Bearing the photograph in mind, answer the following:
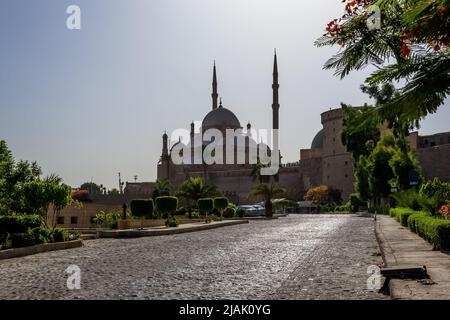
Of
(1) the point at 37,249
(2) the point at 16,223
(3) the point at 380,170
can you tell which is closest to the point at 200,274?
(1) the point at 37,249

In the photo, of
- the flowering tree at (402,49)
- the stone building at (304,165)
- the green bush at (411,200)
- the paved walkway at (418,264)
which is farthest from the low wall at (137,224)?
the stone building at (304,165)

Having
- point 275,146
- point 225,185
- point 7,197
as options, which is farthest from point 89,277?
point 225,185

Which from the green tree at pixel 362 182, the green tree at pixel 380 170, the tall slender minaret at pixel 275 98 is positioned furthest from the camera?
the tall slender minaret at pixel 275 98

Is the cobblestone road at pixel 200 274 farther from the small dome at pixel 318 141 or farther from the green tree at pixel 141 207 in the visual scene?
the small dome at pixel 318 141

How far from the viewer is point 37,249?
14.0m

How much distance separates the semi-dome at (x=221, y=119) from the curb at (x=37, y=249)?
81865 mm

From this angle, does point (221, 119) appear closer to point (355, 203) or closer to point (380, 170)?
point (355, 203)

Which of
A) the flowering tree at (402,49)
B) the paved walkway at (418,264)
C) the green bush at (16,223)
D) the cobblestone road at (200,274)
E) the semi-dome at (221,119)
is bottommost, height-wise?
the cobblestone road at (200,274)

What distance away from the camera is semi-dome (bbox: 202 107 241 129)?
97.6 m

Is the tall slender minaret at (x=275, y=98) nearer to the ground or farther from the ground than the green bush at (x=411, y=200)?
farther from the ground

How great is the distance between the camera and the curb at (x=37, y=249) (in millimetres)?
12636

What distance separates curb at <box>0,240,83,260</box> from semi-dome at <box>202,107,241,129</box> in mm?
81865
